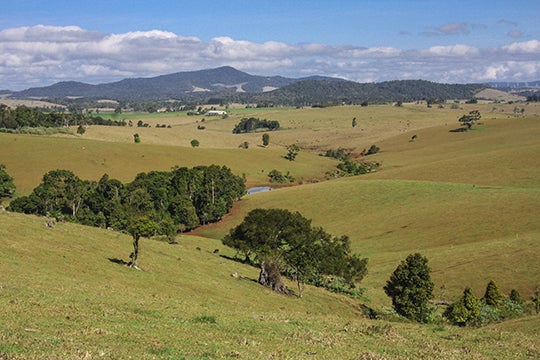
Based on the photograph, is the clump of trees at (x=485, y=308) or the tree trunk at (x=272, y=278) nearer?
the clump of trees at (x=485, y=308)

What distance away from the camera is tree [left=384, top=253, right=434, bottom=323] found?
49.2m

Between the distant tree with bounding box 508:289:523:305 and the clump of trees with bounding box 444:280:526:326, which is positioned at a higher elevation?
the clump of trees with bounding box 444:280:526:326

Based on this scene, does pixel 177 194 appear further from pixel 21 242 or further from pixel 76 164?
pixel 21 242

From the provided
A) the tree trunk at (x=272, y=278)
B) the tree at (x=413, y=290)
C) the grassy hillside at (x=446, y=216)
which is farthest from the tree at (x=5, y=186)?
the tree at (x=413, y=290)

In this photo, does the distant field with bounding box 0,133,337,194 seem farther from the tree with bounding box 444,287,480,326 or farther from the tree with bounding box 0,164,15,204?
the tree with bounding box 444,287,480,326

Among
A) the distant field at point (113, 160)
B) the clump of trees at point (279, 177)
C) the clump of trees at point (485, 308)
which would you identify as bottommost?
the clump of trees at point (279, 177)

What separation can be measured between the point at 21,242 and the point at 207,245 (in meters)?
39.0

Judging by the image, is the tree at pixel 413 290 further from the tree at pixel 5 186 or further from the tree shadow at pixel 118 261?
the tree at pixel 5 186

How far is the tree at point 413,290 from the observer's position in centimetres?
4922

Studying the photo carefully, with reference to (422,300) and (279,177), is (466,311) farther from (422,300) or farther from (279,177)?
(279,177)

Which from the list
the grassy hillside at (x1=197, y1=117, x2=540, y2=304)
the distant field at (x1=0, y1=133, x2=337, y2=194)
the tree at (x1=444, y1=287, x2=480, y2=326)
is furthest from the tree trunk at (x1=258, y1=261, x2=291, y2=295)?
the distant field at (x1=0, y1=133, x2=337, y2=194)

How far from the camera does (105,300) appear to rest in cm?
2881

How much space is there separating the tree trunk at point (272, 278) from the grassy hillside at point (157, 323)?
4.93m

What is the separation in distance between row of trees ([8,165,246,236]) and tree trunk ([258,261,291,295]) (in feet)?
83.9
